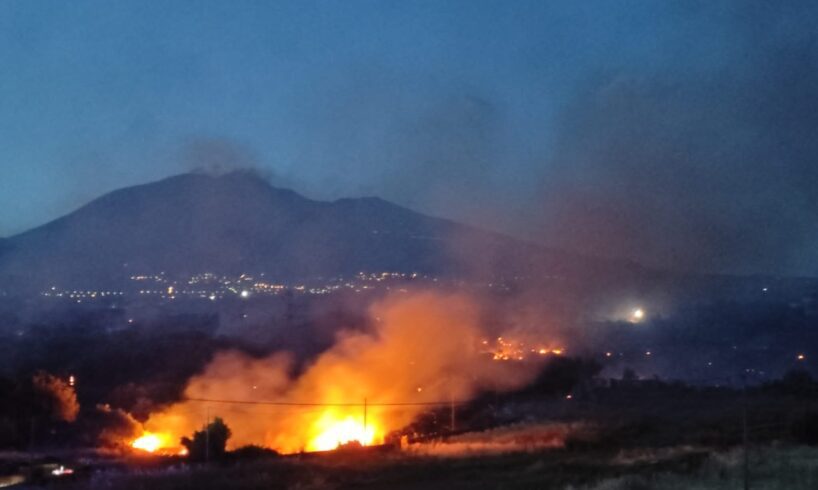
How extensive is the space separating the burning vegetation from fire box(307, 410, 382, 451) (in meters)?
0.05

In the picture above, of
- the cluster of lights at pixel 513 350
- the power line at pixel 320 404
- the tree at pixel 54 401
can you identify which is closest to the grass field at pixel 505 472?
the power line at pixel 320 404

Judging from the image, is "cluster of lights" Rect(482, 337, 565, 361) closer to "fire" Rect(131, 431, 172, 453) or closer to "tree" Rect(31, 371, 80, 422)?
"fire" Rect(131, 431, 172, 453)

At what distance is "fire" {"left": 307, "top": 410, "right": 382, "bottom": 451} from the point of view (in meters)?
40.7

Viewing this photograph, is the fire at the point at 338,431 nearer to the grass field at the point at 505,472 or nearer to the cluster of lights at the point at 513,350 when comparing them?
the grass field at the point at 505,472

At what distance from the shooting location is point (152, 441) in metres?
43.3

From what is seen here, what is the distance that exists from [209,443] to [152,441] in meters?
9.42

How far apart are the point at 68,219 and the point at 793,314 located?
112366 mm

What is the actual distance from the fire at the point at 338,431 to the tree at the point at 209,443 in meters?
5.31

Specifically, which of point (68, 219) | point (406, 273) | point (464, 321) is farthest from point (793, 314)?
point (68, 219)

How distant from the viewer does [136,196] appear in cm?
16325

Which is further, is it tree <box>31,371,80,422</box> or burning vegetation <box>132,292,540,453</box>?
tree <box>31,371,80,422</box>

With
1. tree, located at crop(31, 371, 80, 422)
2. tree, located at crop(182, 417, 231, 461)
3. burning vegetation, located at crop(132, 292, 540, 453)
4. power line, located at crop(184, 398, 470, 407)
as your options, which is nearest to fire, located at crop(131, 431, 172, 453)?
burning vegetation, located at crop(132, 292, 540, 453)

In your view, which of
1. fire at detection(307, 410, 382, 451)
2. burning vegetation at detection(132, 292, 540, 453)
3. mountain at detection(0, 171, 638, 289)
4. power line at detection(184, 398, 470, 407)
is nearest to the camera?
fire at detection(307, 410, 382, 451)

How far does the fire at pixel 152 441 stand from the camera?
4210 centimetres
